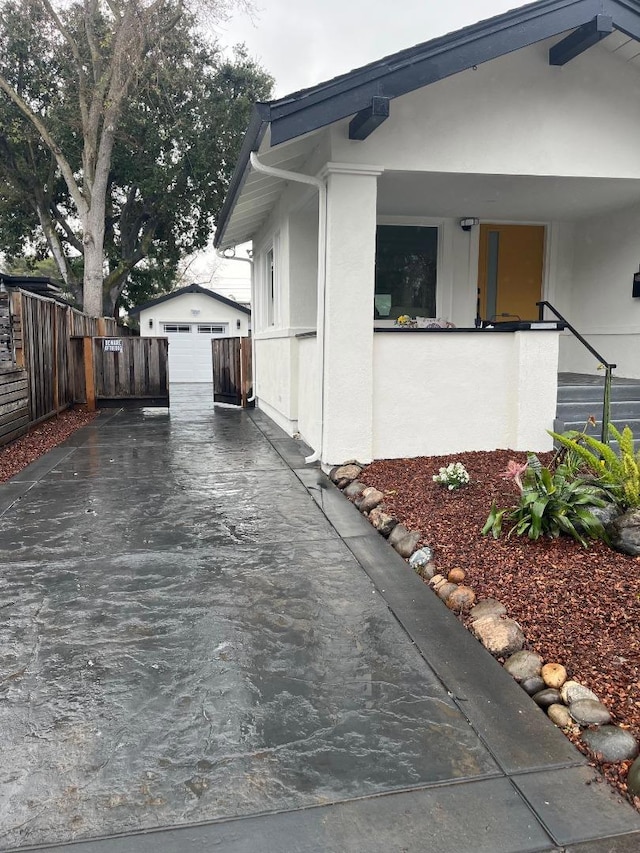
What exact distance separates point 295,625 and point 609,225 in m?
7.25

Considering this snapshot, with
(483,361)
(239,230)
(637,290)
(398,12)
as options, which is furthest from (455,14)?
(483,361)

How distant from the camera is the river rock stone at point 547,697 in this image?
249 centimetres

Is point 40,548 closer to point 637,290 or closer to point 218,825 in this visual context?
point 218,825

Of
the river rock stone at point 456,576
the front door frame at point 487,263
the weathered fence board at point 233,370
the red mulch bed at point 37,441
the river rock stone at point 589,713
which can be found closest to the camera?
the river rock stone at point 589,713

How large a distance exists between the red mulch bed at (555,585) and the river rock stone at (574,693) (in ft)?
0.15

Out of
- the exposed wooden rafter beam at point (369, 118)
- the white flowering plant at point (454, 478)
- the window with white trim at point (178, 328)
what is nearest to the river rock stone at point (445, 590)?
the white flowering plant at point (454, 478)

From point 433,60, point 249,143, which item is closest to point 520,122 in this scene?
point 433,60

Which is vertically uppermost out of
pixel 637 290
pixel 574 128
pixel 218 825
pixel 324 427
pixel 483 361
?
pixel 574 128

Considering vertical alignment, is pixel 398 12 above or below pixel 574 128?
above

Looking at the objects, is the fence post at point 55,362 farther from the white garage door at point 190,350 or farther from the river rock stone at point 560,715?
the white garage door at point 190,350

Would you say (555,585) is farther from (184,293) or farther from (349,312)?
(184,293)

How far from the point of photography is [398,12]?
48.4 feet

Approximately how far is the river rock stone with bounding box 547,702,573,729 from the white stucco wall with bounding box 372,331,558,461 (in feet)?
13.0

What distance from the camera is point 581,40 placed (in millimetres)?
5617
